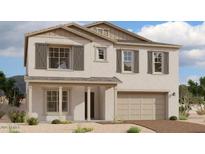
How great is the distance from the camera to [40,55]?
2628 cm

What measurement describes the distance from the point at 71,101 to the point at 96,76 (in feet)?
7.20

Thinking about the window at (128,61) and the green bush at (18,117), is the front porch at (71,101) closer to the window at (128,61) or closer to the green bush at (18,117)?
the green bush at (18,117)

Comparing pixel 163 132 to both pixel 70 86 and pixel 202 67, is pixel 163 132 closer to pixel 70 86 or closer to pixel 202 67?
pixel 202 67

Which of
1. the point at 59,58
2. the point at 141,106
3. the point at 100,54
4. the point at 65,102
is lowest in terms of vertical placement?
the point at 141,106

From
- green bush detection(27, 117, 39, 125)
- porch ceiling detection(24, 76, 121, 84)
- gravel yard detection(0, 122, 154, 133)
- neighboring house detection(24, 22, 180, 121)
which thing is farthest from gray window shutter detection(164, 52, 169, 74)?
green bush detection(27, 117, 39, 125)

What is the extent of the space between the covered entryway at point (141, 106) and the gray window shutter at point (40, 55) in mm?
5469

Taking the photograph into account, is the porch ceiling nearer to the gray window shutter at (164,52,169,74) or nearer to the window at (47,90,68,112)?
the window at (47,90,68,112)

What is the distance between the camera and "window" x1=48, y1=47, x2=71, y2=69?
87.8 feet

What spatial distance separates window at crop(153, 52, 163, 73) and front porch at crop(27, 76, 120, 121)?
3603mm

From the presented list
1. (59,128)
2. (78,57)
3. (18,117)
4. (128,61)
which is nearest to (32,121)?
(18,117)

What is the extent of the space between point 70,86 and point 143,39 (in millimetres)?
7312

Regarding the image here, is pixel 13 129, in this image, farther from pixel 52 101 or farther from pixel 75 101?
pixel 75 101
